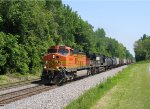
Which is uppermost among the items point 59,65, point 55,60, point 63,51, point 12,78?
point 63,51

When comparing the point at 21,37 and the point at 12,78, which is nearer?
the point at 12,78

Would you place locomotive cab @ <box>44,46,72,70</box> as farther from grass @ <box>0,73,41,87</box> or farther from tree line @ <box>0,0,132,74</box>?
tree line @ <box>0,0,132,74</box>

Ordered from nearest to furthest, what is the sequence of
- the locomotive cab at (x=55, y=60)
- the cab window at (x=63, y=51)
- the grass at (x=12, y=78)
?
the locomotive cab at (x=55, y=60), the cab window at (x=63, y=51), the grass at (x=12, y=78)

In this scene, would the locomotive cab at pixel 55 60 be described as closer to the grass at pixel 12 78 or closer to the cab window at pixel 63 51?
the cab window at pixel 63 51

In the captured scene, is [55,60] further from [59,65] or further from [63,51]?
[63,51]

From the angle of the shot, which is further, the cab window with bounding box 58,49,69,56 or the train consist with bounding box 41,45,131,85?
the cab window with bounding box 58,49,69,56

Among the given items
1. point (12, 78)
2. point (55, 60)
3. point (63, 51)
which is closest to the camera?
point (55, 60)

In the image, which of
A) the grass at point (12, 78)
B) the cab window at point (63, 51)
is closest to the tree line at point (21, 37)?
the grass at point (12, 78)

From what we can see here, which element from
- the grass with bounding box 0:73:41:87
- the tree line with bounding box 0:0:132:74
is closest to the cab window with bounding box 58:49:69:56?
the grass with bounding box 0:73:41:87

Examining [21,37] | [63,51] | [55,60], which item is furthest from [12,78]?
[21,37]

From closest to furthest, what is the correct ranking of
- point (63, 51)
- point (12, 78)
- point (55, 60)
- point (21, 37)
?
point (55, 60)
point (63, 51)
point (12, 78)
point (21, 37)

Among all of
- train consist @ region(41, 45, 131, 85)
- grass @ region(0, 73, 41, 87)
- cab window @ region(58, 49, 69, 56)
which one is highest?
cab window @ region(58, 49, 69, 56)

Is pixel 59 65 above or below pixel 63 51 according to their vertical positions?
below

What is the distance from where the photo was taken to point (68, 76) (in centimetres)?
3516
